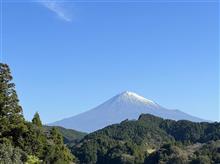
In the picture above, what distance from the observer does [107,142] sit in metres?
123

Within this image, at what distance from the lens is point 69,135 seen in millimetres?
188000

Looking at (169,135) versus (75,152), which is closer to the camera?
(75,152)

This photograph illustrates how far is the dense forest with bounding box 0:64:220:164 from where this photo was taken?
129 ft

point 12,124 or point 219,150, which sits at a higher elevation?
point 219,150

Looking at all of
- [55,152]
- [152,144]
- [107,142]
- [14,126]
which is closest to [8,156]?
[14,126]

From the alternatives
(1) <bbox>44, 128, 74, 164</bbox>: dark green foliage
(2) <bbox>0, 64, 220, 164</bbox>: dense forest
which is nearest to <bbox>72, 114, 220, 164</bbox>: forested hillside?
(2) <bbox>0, 64, 220, 164</bbox>: dense forest

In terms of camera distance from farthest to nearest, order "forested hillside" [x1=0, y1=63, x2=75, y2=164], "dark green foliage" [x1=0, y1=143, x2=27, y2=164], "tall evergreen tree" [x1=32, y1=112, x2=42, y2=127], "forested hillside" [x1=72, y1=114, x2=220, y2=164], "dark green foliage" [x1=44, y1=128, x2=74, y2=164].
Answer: "forested hillside" [x1=72, y1=114, x2=220, y2=164] < "tall evergreen tree" [x1=32, y1=112, x2=42, y2=127] < "dark green foliage" [x1=44, y1=128, x2=74, y2=164] < "forested hillside" [x1=0, y1=63, x2=75, y2=164] < "dark green foliage" [x1=0, y1=143, x2=27, y2=164]

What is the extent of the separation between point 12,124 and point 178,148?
57938 millimetres

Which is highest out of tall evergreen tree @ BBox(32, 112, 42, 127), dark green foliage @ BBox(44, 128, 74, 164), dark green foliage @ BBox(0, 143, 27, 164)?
tall evergreen tree @ BBox(32, 112, 42, 127)

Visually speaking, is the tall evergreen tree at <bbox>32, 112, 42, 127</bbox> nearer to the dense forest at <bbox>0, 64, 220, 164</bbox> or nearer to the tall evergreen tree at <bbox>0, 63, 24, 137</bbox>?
the dense forest at <bbox>0, 64, 220, 164</bbox>

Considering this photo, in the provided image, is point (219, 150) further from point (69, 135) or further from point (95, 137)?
point (69, 135)

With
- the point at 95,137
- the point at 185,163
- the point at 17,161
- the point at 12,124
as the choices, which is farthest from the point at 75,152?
the point at 17,161

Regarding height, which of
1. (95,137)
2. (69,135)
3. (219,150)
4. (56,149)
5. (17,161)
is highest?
(69,135)

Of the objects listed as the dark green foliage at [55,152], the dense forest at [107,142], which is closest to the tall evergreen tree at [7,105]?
the dense forest at [107,142]
